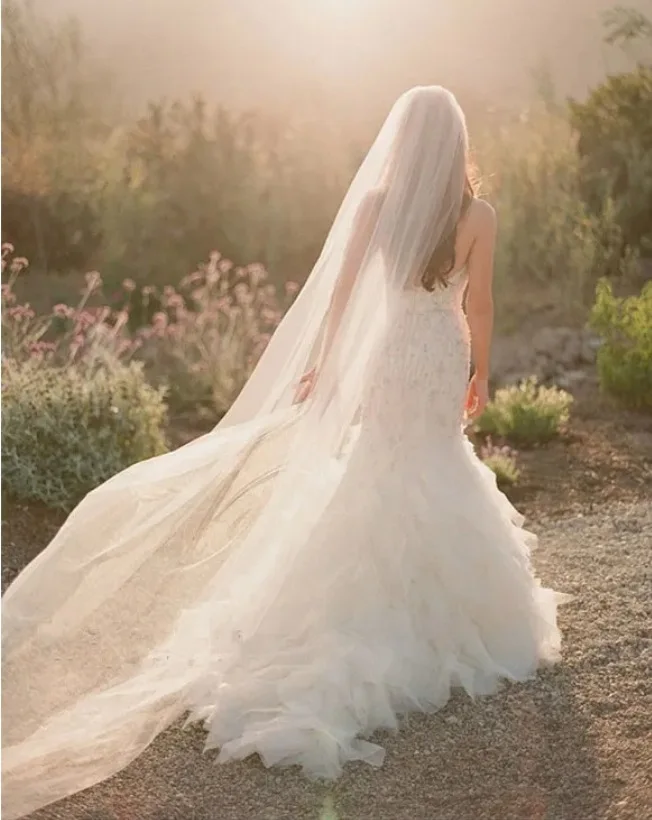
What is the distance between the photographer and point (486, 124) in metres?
4.44

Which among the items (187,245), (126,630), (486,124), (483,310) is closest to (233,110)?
(187,245)

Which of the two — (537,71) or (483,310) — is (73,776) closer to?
(483,310)

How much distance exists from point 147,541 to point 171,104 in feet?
8.07

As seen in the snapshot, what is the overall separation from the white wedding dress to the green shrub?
1.13 metres

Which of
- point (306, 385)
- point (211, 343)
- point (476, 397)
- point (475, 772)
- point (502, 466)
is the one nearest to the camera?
point (475, 772)

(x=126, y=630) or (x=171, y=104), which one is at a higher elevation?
(x=171, y=104)

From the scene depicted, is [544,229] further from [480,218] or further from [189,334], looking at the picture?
[480,218]

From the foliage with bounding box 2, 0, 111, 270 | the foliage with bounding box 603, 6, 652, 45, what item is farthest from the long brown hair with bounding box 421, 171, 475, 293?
the foliage with bounding box 2, 0, 111, 270

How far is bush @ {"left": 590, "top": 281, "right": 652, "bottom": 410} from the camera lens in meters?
3.96

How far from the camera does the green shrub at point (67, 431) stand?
329cm

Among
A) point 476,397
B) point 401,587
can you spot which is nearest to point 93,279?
point 476,397

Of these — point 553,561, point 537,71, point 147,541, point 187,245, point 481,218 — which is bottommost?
point 553,561

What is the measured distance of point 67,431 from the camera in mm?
3324

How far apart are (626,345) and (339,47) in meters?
1.61
